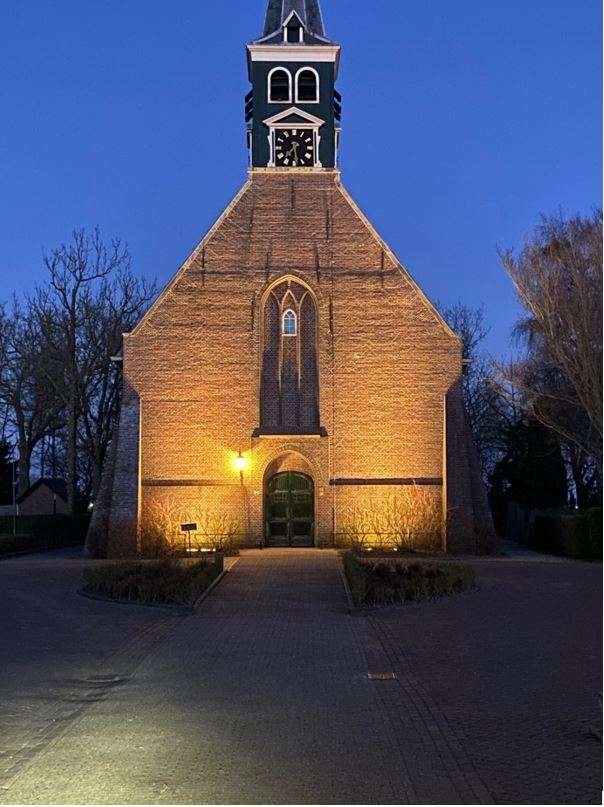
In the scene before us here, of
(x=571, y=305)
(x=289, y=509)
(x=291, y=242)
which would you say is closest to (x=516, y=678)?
(x=571, y=305)

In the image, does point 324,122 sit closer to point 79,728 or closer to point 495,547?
point 495,547

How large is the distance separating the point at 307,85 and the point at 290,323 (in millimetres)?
9969

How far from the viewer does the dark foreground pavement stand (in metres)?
7.55

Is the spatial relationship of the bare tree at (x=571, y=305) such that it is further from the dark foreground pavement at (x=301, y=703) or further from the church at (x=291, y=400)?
the church at (x=291, y=400)

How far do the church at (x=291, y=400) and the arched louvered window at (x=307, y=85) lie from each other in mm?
4716

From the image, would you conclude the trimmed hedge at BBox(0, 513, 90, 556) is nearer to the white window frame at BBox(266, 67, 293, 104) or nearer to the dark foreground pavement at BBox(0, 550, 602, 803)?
the dark foreground pavement at BBox(0, 550, 602, 803)

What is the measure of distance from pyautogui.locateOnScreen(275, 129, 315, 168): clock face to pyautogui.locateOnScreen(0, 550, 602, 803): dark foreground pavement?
2194 centimetres

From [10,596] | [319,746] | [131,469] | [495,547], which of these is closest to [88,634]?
[10,596]

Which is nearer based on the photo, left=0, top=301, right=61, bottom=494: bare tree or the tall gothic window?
the tall gothic window

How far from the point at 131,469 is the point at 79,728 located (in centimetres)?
2523

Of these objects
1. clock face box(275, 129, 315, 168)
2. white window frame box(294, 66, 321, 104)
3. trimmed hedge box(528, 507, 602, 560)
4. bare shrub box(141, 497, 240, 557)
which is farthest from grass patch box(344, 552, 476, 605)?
white window frame box(294, 66, 321, 104)

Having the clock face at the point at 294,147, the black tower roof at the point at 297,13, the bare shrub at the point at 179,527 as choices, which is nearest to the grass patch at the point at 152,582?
the bare shrub at the point at 179,527

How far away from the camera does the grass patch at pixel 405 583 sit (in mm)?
19484

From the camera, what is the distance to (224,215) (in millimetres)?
36375
